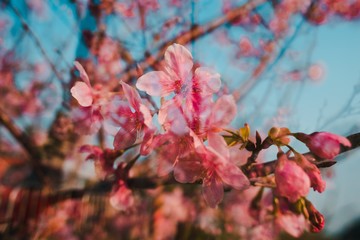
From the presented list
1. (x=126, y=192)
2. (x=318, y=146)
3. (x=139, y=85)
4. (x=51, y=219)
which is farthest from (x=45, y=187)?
(x=318, y=146)

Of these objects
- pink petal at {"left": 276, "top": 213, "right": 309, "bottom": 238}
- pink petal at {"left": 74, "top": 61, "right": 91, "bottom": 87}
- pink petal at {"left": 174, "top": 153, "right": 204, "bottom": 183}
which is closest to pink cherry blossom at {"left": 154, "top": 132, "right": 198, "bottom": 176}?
pink petal at {"left": 174, "top": 153, "right": 204, "bottom": 183}

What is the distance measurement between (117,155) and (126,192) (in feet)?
0.47

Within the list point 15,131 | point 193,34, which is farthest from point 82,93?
point 15,131

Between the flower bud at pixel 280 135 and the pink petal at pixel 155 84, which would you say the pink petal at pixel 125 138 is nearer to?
the pink petal at pixel 155 84

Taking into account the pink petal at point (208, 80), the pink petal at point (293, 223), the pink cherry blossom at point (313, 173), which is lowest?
the pink petal at point (293, 223)

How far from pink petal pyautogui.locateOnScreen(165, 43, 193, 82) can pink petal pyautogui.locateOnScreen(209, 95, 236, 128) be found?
14cm

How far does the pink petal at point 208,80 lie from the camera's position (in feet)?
2.54

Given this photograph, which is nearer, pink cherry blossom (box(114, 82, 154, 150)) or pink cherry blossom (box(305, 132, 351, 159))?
pink cherry blossom (box(305, 132, 351, 159))

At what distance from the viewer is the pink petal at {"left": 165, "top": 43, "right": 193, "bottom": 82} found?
2.50ft

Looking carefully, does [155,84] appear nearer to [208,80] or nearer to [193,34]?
[208,80]

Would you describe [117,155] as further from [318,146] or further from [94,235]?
[94,235]

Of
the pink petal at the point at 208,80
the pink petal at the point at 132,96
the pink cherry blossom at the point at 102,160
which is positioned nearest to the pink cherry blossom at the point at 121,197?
the pink cherry blossom at the point at 102,160

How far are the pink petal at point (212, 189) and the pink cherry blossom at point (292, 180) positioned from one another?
16 centimetres

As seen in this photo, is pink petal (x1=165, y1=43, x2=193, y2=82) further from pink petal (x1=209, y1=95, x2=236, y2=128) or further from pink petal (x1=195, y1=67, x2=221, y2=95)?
pink petal (x1=209, y1=95, x2=236, y2=128)
